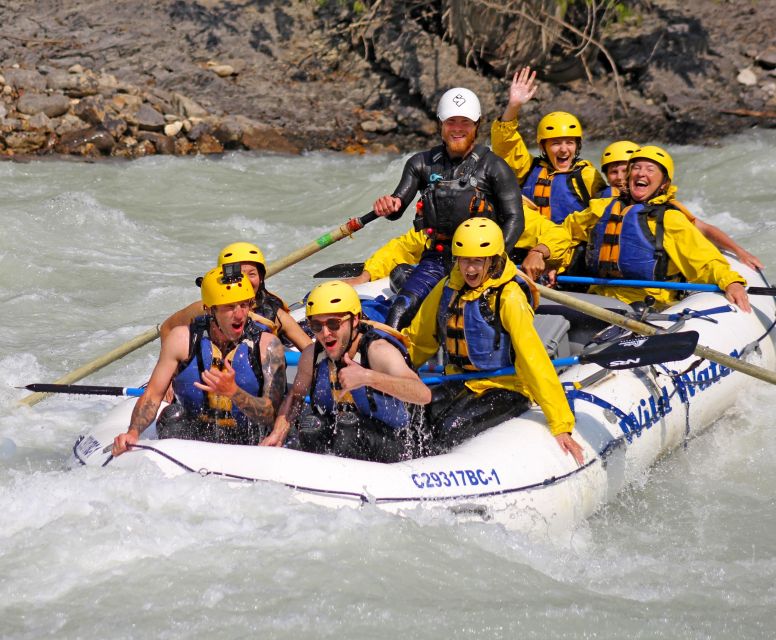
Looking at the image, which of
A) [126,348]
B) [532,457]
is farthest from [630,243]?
[126,348]

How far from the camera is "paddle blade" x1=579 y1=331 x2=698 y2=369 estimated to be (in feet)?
16.4

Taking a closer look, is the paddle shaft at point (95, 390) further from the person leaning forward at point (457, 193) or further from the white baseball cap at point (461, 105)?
the white baseball cap at point (461, 105)

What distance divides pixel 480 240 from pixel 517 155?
2325 mm

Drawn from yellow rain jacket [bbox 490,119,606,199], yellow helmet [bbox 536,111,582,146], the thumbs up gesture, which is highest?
yellow helmet [bbox 536,111,582,146]

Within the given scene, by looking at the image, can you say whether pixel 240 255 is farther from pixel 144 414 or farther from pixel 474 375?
pixel 474 375

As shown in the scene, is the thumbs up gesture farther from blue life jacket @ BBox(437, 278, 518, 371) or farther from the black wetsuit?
the black wetsuit

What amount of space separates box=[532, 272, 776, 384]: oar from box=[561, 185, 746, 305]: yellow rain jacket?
2.40 feet

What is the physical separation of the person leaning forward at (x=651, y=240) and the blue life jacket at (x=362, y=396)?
2.03 m

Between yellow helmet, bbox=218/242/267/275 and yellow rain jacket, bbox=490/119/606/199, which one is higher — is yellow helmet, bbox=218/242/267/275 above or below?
below

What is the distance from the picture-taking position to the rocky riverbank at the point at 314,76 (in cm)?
1230

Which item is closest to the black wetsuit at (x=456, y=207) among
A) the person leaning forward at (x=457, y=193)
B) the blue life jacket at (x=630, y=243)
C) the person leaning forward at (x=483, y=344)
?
the person leaning forward at (x=457, y=193)

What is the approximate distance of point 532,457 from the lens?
15.5ft

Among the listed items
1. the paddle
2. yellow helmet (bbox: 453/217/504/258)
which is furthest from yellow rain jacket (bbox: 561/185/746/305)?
the paddle

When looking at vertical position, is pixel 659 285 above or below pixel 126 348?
above
